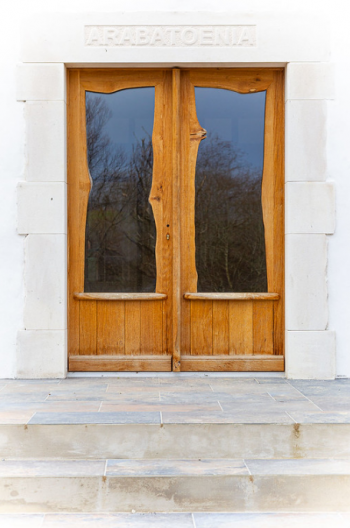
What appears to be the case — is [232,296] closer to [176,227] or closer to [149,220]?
[176,227]

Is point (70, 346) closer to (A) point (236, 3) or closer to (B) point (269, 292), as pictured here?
(B) point (269, 292)

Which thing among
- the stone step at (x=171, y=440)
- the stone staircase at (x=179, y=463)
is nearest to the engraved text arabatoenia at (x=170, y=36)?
the stone staircase at (x=179, y=463)

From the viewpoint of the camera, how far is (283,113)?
450 centimetres

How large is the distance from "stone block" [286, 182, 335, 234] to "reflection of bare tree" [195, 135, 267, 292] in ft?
1.15

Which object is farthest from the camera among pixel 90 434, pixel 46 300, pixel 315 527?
pixel 46 300

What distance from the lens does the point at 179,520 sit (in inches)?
107

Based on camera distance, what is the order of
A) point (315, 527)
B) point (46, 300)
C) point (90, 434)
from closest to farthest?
point (315, 527) < point (90, 434) < point (46, 300)

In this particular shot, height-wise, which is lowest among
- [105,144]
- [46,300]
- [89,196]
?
[46,300]

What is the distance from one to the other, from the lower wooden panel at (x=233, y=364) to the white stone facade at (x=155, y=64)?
181 millimetres

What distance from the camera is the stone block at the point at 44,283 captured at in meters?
4.34

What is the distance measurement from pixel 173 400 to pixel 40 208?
2015mm

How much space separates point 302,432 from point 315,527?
25.4 inches

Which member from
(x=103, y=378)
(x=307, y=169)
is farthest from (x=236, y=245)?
(x=103, y=378)

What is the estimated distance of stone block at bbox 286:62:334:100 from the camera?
14.3ft
